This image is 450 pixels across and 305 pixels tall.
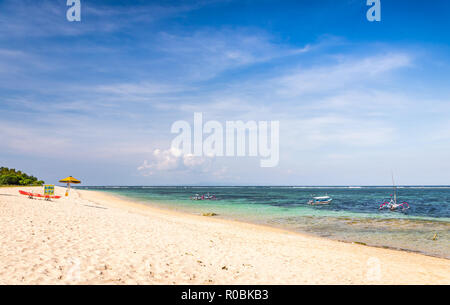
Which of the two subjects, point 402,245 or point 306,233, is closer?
point 402,245

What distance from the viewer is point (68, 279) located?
6809mm

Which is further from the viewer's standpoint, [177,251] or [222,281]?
[177,251]

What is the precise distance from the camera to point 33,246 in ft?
29.7

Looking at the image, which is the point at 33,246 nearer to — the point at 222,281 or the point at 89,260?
the point at 89,260

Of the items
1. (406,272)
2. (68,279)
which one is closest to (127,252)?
(68,279)

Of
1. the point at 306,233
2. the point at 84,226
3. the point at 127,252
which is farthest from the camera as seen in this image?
the point at 306,233

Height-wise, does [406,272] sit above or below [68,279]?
below
